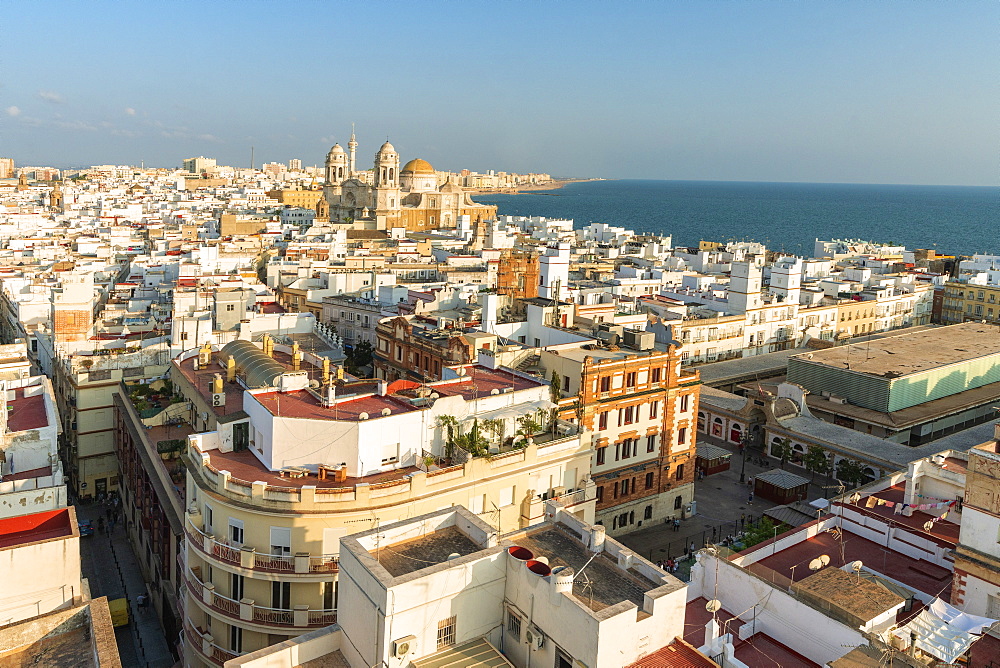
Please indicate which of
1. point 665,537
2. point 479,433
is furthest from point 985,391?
point 479,433

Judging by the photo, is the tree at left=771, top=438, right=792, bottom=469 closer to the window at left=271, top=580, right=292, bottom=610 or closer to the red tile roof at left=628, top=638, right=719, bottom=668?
the window at left=271, top=580, right=292, bottom=610

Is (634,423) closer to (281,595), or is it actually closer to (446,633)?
(281,595)

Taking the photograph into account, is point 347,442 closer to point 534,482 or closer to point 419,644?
point 534,482

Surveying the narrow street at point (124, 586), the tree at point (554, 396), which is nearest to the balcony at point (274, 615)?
the narrow street at point (124, 586)

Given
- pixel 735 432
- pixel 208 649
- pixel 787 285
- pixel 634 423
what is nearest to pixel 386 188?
pixel 787 285

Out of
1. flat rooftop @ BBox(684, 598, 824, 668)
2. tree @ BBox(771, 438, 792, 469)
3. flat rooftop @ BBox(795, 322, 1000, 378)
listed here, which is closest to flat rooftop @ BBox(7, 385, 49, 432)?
flat rooftop @ BBox(684, 598, 824, 668)

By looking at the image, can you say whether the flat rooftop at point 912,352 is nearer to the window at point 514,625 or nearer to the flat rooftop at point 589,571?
the flat rooftop at point 589,571
